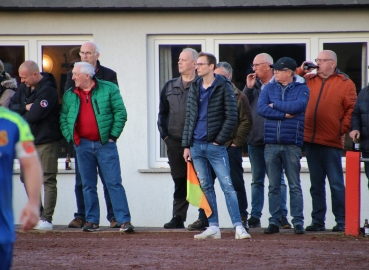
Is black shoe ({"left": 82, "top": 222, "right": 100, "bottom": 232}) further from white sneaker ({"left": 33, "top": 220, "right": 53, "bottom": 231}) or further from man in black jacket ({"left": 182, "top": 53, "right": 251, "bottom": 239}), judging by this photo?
man in black jacket ({"left": 182, "top": 53, "right": 251, "bottom": 239})

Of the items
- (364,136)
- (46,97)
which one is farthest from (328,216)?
(46,97)

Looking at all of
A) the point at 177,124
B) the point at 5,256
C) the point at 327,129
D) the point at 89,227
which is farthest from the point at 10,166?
the point at 327,129

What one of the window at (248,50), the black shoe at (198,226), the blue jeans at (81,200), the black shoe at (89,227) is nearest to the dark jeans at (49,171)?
the blue jeans at (81,200)

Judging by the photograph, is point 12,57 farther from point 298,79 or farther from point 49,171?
point 298,79

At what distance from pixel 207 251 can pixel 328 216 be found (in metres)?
4.33

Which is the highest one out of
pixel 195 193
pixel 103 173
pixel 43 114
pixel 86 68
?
pixel 86 68

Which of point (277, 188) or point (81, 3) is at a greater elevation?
point (81, 3)

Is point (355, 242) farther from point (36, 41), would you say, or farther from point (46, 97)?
point (36, 41)

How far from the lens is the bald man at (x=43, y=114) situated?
10.1 meters

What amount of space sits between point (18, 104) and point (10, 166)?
19.1 ft

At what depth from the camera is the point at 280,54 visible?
40.5 feet

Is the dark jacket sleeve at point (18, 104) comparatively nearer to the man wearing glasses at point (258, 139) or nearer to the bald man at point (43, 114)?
the bald man at point (43, 114)

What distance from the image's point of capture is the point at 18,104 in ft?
33.6

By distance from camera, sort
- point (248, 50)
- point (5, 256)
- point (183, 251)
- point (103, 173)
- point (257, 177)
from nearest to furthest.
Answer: point (5, 256) < point (183, 251) < point (103, 173) < point (257, 177) < point (248, 50)
